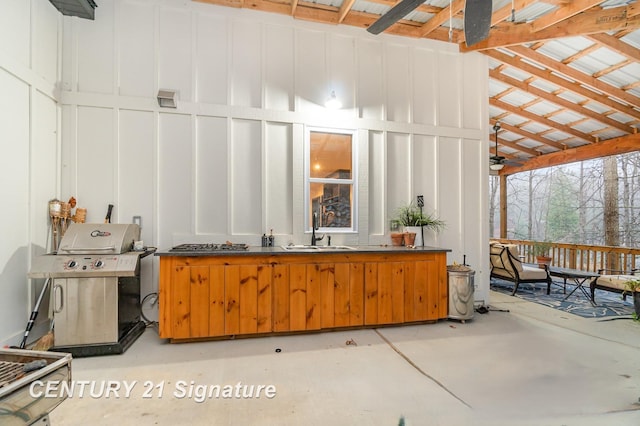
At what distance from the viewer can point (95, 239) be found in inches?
115

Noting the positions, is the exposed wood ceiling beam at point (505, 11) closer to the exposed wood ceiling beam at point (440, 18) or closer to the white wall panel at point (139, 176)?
the exposed wood ceiling beam at point (440, 18)

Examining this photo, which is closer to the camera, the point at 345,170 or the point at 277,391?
the point at 277,391

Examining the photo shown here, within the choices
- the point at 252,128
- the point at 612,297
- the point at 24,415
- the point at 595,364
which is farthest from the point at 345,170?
the point at 612,297

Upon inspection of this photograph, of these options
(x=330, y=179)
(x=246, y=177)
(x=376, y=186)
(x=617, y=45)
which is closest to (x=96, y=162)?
(x=246, y=177)

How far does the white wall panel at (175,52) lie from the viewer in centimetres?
371

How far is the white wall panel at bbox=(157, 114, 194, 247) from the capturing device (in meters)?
3.67

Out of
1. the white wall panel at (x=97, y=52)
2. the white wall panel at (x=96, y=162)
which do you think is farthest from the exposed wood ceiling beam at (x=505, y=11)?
the white wall panel at (x=96, y=162)

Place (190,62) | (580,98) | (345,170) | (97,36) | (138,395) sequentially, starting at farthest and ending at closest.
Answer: (580,98) → (345,170) → (190,62) → (97,36) → (138,395)

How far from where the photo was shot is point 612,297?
5438 mm

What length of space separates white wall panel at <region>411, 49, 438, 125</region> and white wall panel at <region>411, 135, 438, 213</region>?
1.06 ft

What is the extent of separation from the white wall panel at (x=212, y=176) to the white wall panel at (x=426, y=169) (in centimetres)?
275

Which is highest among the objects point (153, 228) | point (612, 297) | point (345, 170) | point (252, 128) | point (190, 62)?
point (190, 62)

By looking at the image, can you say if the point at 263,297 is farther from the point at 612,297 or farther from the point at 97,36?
the point at 612,297

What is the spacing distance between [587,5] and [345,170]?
11.0 feet
